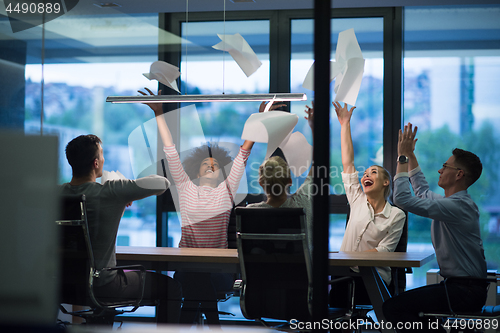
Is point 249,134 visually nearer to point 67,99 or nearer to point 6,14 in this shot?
point 6,14

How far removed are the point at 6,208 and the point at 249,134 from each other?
1350 millimetres

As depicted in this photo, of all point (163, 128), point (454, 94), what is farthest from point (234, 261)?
point (454, 94)

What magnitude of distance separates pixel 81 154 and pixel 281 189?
1.04 metres

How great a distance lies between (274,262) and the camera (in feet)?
7.38

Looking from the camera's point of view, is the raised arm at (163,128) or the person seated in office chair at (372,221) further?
the raised arm at (163,128)

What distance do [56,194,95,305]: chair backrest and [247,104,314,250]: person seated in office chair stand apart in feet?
2.75

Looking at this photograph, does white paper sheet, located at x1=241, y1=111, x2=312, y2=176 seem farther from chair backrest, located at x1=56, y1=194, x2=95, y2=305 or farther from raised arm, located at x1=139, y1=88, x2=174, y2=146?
raised arm, located at x1=139, y1=88, x2=174, y2=146

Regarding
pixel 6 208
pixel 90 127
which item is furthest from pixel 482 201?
pixel 6 208

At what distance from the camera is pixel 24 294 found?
4.05ft

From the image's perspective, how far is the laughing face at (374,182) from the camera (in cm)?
310

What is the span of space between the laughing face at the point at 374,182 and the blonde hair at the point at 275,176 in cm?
81

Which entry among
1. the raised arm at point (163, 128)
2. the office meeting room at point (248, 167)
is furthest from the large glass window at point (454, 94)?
the raised arm at point (163, 128)

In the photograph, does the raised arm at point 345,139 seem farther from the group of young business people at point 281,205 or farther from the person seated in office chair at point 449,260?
the person seated in office chair at point 449,260

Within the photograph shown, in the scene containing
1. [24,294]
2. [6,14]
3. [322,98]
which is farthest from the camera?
[6,14]
